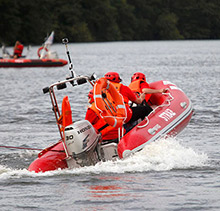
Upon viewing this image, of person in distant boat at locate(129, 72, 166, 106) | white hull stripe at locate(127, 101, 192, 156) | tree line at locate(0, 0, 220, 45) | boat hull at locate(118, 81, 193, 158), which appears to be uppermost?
person in distant boat at locate(129, 72, 166, 106)

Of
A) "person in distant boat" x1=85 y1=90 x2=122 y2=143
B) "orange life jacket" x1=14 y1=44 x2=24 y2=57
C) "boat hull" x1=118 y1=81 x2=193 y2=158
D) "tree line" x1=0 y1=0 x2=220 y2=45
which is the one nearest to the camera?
"boat hull" x1=118 y1=81 x2=193 y2=158

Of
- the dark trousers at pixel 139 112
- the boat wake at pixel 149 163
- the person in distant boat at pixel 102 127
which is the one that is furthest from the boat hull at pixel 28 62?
the boat wake at pixel 149 163

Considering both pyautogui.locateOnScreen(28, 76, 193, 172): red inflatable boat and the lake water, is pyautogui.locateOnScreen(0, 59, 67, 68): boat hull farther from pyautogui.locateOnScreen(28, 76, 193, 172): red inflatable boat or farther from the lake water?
pyautogui.locateOnScreen(28, 76, 193, 172): red inflatable boat

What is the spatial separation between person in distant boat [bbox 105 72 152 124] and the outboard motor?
0.76 m

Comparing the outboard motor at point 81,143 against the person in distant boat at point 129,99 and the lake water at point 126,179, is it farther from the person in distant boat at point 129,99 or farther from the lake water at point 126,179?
the person in distant boat at point 129,99

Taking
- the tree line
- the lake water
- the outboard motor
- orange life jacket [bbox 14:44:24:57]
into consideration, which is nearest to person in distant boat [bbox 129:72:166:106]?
the lake water

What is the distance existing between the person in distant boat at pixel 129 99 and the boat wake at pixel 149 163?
65 centimetres

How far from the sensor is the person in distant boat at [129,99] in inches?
352

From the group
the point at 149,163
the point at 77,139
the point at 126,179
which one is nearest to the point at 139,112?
the point at 149,163

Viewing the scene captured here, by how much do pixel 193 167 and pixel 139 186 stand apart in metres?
1.23

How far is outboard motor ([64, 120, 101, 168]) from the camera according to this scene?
8164 millimetres

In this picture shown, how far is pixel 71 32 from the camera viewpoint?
8619 cm

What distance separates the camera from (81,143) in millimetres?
8180

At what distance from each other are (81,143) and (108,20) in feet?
288
